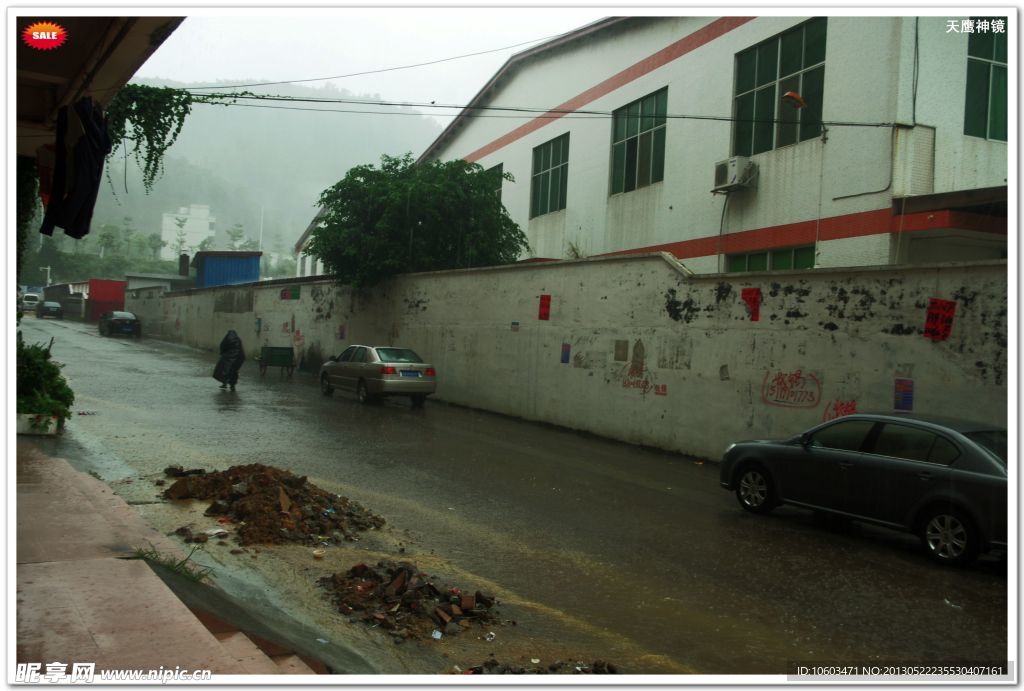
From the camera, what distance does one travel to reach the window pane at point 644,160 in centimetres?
2133

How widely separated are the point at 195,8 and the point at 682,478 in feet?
30.2

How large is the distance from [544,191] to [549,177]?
61cm

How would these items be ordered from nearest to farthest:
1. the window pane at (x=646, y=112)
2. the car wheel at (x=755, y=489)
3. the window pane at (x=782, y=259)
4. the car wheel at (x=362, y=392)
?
the car wheel at (x=755, y=489) → the window pane at (x=782, y=259) → the car wheel at (x=362, y=392) → the window pane at (x=646, y=112)

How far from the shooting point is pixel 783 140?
16.5 m

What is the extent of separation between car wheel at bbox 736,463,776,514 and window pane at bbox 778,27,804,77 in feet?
34.1

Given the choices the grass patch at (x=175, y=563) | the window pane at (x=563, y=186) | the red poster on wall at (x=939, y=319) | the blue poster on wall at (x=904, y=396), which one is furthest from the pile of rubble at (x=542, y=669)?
the window pane at (x=563, y=186)

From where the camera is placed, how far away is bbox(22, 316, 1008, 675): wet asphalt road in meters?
5.40

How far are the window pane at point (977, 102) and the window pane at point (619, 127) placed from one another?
33.3 ft

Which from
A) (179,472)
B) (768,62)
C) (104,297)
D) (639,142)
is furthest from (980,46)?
(104,297)

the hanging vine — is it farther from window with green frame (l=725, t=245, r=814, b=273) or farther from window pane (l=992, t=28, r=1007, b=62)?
window pane (l=992, t=28, r=1007, b=62)

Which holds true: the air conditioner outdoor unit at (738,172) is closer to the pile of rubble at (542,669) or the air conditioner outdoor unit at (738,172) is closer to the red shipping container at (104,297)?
the pile of rubble at (542,669)

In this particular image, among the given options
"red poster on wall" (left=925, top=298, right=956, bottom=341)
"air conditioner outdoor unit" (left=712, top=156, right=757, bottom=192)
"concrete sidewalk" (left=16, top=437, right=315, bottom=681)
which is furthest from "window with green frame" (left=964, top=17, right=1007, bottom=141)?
"concrete sidewalk" (left=16, top=437, right=315, bottom=681)

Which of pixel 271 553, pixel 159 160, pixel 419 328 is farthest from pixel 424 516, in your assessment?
pixel 419 328

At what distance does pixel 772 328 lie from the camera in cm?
1259
